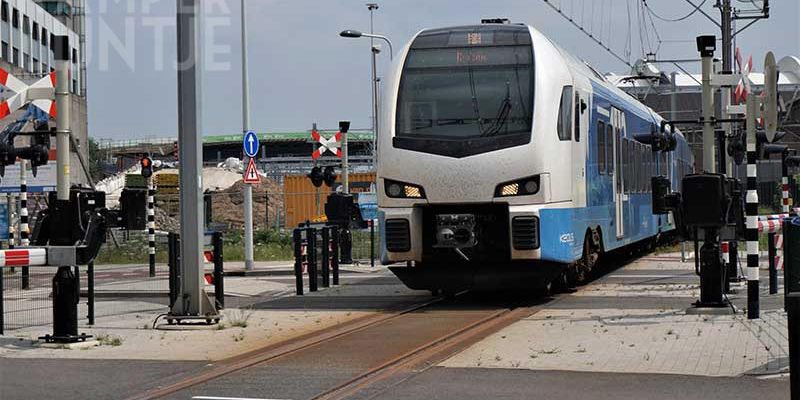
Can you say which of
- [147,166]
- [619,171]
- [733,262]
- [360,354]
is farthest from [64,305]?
[147,166]

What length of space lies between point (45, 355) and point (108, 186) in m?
65.8

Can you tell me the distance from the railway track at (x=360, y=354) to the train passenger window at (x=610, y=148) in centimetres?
492

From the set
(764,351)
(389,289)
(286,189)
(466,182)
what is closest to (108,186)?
(286,189)

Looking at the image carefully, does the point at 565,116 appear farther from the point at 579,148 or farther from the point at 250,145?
the point at 250,145

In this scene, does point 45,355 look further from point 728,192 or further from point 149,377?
point 728,192

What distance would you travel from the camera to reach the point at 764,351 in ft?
34.2

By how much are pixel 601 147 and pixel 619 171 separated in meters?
2.38

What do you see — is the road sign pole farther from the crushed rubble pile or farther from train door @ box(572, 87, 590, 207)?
the crushed rubble pile

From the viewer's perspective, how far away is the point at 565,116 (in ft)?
52.2

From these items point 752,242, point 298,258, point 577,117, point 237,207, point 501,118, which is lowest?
point 298,258

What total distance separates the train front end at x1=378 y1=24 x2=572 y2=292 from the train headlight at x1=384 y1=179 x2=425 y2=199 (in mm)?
16

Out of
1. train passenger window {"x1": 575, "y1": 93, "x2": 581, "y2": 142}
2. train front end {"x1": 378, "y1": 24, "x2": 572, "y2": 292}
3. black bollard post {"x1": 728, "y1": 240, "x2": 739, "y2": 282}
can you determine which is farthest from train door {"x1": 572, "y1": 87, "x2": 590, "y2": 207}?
black bollard post {"x1": 728, "y1": 240, "x2": 739, "y2": 282}

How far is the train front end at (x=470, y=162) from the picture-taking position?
14977 millimetres

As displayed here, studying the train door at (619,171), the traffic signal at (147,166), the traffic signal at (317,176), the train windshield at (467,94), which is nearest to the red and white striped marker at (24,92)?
the train windshield at (467,94)
